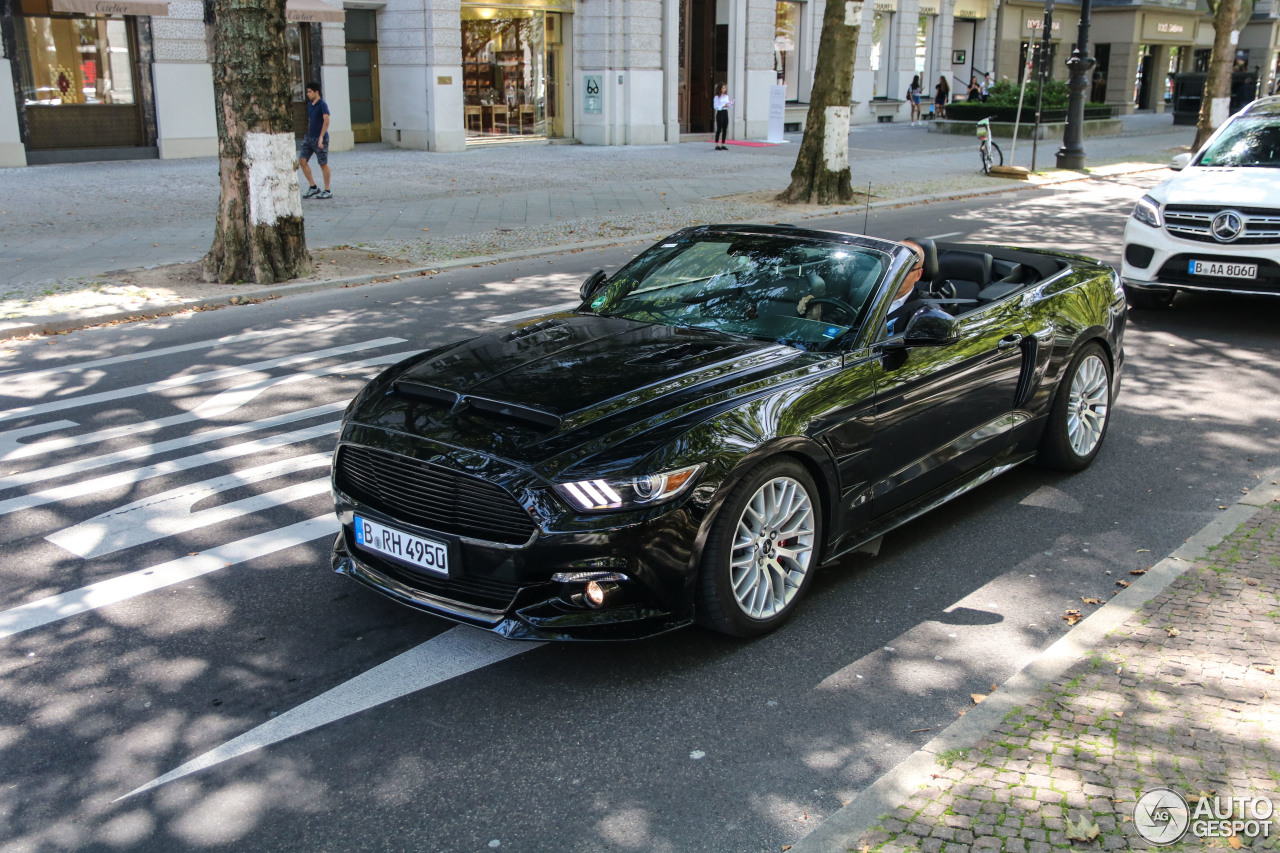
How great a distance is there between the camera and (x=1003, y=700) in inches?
159

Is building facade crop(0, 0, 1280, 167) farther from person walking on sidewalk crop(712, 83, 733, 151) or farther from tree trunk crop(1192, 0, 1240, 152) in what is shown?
tree trunk crop(1192, 0, 1240, 152)

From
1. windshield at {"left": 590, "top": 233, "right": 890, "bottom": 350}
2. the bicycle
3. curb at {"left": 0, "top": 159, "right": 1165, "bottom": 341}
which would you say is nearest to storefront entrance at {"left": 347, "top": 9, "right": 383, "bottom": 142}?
the bicycle

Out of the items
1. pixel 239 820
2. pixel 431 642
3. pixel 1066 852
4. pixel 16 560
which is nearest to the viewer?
pixel 1066 852

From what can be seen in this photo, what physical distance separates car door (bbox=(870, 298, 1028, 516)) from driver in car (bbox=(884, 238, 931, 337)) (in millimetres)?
123

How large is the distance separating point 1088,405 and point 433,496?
4.09m

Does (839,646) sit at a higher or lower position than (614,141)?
lower

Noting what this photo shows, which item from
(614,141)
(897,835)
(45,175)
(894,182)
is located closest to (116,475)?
(897,835)

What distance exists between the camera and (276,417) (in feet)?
25.6

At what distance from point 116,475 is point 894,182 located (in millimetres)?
19538

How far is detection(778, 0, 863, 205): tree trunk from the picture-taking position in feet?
63.0

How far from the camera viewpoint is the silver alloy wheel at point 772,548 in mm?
4465

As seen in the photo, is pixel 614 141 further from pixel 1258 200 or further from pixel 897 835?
pixel 897 835

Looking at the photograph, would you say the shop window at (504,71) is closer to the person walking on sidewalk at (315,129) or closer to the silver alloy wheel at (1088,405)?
the person walking on sidewalk at (315,129)

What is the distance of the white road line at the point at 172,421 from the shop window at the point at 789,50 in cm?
3105
